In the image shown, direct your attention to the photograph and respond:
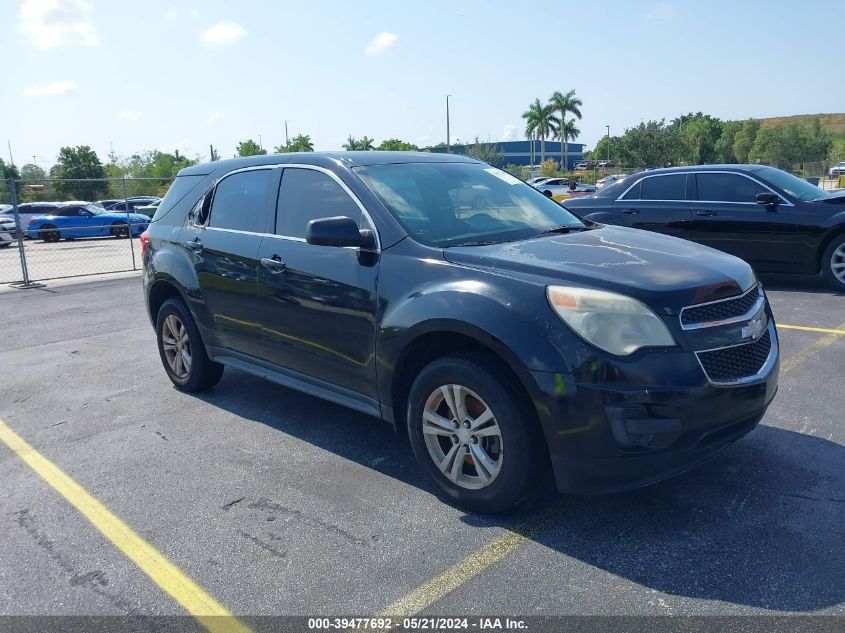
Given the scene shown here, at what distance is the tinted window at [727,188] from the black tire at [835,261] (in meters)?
1.05

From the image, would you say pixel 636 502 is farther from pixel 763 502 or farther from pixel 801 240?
pixel 801 240

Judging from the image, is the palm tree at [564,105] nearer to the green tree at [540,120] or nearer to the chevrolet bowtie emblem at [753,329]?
the green tree at [540,120]

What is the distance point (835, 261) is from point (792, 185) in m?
1.15

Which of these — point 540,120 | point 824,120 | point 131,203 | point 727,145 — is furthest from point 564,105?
point 824,120

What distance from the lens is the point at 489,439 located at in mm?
3357

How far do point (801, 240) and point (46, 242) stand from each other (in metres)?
24.2

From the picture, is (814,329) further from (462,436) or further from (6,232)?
(6,232)

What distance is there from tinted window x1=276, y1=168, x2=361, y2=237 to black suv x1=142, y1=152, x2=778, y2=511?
13 mm

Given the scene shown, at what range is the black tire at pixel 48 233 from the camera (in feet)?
81.9

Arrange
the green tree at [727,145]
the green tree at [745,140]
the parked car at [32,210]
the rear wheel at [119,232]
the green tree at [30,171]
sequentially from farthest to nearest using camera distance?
the green tree at [727,145] < the green tree at [745,140] < the green tree at [30,171] < the parked car at [32,210] < the rear wheel at [119,232]

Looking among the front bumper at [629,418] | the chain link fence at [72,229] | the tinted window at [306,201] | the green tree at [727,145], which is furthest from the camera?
the green tree at [727,145]

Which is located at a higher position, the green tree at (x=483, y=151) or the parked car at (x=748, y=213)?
the green tree at (x=483, y=151)

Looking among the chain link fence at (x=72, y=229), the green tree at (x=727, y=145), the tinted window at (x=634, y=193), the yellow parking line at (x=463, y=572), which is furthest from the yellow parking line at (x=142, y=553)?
the green tree at (x=727, y=145)

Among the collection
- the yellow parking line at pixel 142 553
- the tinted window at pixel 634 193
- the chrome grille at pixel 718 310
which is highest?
the tinted window at pixel 634 193
